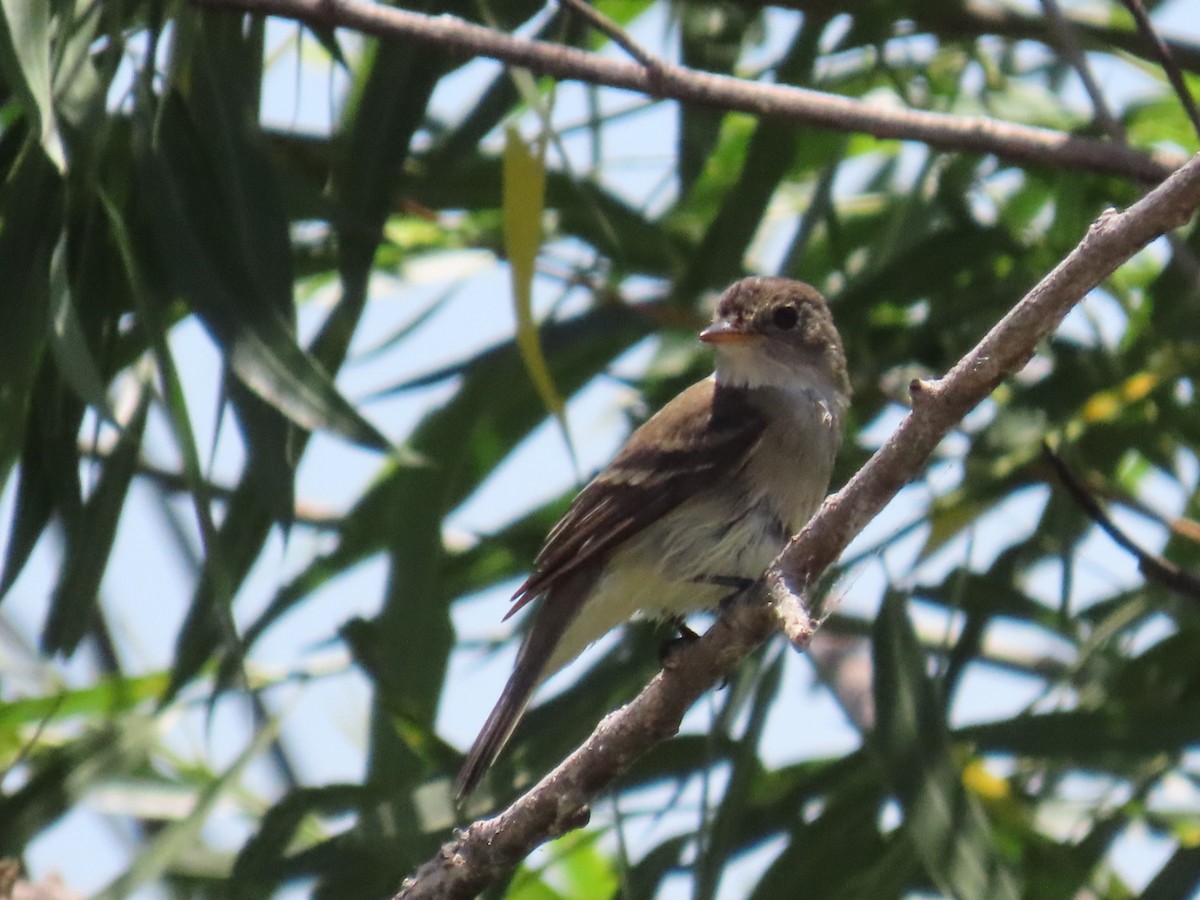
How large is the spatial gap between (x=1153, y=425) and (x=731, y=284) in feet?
3.70

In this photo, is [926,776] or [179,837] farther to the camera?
[179,837]

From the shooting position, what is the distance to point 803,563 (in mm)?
2742

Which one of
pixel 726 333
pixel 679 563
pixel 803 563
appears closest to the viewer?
pixel 803 563

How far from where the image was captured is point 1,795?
4.44 m

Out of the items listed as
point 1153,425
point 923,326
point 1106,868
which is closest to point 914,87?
point 923,326

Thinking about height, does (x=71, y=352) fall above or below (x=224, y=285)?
below

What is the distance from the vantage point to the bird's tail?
389 cm

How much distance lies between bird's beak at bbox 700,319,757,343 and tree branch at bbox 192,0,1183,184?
2.66 feet

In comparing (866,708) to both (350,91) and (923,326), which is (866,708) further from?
(350,91)

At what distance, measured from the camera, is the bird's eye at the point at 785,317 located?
4.73m

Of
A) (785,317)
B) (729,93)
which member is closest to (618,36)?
(729,93)

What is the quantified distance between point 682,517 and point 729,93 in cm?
106

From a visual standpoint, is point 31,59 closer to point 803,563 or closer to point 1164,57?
point 803,563

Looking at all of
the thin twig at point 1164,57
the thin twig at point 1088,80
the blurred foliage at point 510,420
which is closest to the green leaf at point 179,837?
the blurred foliage at point 510,420
